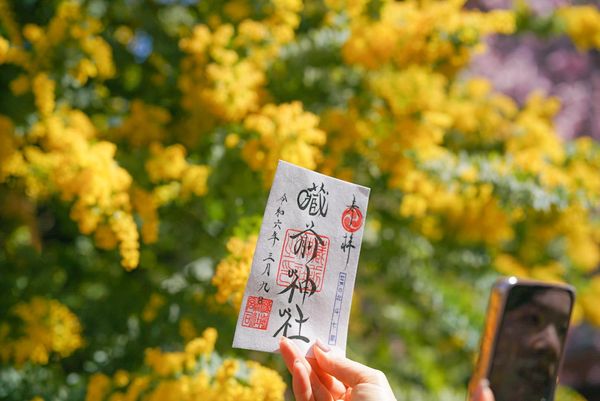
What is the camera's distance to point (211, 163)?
111cm

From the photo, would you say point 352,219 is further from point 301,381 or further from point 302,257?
point 301,381

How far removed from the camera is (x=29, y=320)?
1.10 m

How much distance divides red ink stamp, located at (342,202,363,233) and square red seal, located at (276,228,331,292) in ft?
0.11

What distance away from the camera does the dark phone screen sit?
2.28 ft

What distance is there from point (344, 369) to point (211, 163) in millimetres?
532

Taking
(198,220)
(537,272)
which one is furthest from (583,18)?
(198,220)

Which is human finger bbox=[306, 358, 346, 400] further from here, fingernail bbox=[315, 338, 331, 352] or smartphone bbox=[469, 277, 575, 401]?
smartphone bbox=[469, 277, 575, 401]

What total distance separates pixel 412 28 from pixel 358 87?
0.22 m

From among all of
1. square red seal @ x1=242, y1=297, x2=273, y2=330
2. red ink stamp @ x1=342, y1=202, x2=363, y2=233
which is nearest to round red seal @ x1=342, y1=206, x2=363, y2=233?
red ink stamp @ x1=342, y1=202, x2=363, y2=233

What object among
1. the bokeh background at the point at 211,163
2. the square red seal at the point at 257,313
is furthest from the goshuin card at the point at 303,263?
the bokeh background at the point at 211,163

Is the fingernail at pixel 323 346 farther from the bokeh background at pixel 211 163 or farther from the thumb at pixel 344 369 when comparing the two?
the bokeh background at pixel 211 163

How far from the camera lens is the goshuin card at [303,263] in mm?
730

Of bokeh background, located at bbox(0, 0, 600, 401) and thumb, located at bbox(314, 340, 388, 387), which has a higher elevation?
bokeh background, located at bbox(0, 0, 600, 401)

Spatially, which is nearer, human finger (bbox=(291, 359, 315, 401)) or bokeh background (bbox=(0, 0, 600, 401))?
human finger (bbox=(291, 359, 315, 401))
